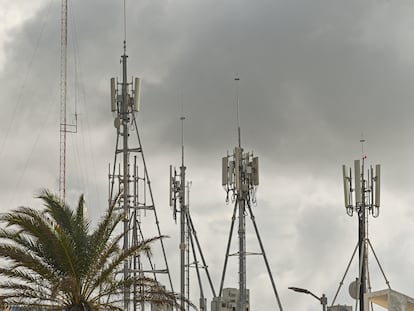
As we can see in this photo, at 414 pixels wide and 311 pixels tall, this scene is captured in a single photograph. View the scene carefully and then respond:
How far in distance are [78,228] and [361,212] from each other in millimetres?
21330

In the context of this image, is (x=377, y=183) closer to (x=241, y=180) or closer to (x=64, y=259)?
(x=241, y=180)

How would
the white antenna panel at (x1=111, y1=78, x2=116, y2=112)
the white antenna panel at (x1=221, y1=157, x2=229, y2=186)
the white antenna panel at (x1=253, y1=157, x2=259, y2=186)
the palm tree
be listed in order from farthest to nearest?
the white antenna panel at (x1=253, y1=157, x2=259, y2=186) → the white antenna panel at (x1=221, y1=157, x2=229, y2=186) → the white antenna panel at (x1=111, y1=78, x2=116, y2=112) → the palm tree

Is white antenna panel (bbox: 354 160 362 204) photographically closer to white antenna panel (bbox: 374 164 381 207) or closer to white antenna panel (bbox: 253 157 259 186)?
white antenna panel (bbox: 374 164 381 207)

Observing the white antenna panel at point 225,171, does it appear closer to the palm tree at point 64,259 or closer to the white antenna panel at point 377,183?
the white antenna panel at point 377,183

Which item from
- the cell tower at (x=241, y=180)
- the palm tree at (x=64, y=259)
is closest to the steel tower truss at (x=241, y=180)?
the cell tower at (x=241, y=180)

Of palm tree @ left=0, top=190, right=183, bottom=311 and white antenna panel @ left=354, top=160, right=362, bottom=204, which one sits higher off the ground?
white antenna panel @ left=354, top=160, right=362, bottom=204

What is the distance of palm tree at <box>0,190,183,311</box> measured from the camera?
3816 cm

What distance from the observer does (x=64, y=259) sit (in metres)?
38.5

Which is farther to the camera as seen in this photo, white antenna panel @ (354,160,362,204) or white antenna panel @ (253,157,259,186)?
white antenna panel @ (253,157,259,186)

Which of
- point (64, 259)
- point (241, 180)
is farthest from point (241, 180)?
point (64, 259)

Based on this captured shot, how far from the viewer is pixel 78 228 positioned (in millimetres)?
39688

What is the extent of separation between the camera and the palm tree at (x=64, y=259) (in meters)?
38.2

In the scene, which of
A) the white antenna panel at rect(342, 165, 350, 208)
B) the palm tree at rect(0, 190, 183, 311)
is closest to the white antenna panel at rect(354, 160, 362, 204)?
the white antenna panel at rect(342, 165, 350, 208)

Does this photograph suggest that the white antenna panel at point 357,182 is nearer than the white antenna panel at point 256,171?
Yes
